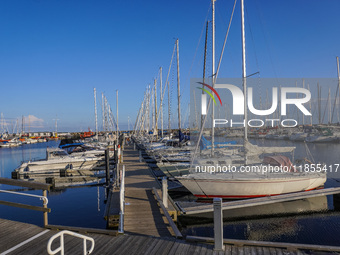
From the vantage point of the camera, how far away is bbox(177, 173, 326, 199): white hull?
14.4 m

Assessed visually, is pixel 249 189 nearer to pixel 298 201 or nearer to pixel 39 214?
pixel 298 201

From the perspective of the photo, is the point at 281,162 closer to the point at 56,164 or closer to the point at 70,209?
the point at 70,209

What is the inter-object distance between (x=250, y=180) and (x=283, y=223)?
8.39 ft

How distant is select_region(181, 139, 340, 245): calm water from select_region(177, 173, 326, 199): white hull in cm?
101

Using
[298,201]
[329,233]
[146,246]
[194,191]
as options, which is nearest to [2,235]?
[146,246]

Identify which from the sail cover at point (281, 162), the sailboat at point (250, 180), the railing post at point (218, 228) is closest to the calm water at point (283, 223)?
the sailboat at point (250, 180)

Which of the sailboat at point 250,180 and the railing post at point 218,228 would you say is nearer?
the railing post at point 218,228

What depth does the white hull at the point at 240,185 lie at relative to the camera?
47.2ft

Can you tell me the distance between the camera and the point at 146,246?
661 cm

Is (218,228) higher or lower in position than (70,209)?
higher

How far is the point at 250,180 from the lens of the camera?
46.8 feet

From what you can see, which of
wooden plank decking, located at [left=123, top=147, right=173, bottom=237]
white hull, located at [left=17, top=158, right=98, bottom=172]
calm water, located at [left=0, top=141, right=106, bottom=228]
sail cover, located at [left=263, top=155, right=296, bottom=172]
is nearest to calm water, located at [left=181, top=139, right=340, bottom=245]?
sail cover, located at [left=263, top=155, right=296, bottom=172]

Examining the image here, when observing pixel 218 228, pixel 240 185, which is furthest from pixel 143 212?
pixel 240 185

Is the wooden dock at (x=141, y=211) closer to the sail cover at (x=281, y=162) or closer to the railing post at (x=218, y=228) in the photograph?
the railing post at (x=218, y=228)
